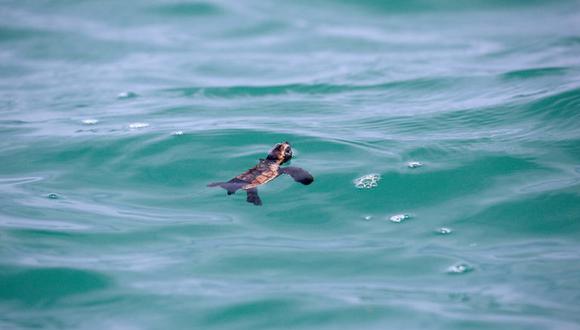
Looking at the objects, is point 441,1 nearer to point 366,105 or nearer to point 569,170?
point 366,105

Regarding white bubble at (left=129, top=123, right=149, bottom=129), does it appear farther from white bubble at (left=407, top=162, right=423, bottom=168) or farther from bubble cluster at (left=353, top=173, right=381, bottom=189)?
white bubble at (left=407, top=162, right=423, bottom=168)

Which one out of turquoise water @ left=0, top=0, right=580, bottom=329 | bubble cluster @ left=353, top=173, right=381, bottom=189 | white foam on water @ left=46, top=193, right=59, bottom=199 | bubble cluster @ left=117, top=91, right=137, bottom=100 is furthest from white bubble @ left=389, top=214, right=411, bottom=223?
bubble cluster @ left=117, top=91, right=137, bottom=100

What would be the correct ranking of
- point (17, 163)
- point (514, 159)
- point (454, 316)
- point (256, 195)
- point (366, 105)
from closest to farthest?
point (454, 316) < point (256, 195) < point (514, 159) < point (17, 163) < point (366, 105)

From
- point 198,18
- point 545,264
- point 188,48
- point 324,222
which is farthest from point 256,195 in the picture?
point 198,18

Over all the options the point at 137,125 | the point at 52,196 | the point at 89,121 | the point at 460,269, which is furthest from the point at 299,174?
the point at 89,121

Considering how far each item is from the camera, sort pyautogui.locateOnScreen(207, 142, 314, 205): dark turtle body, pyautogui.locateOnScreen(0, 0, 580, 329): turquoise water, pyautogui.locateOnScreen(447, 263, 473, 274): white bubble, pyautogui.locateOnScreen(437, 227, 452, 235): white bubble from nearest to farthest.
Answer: pyautogui.locateOnScreen(0, 0, 580, 329): turquoise water
pyautogui.locateOnScreen(447, 263, 473, 274): white bubble
pyautogui.locateOnScreen(437, 227, 452, 235): white bubble
pyautogui.locateOnScreen(207, 142, 314, 205): dark turtle body

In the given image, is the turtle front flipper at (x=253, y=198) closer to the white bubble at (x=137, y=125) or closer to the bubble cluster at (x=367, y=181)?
the bubble cluster at (x=367, y=181)
